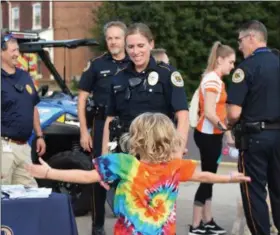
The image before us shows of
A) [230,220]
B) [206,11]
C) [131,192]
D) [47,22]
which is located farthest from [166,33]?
[131,192]

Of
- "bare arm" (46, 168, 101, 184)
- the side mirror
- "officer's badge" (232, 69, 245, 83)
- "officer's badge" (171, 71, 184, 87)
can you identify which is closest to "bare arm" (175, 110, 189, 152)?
"officer's badge" (171, 71, 184, 87)

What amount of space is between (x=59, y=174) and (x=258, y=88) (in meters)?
2.07

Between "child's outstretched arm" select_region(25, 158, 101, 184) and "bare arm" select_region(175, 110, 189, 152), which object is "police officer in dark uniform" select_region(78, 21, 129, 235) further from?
"child's outstretched arm" select_region(25, 158, 101, 184)

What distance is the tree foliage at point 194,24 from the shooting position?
3281 centimetres

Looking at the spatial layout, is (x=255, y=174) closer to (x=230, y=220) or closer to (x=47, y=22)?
(x=230, y=220)

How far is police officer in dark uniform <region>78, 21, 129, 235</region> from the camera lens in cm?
563

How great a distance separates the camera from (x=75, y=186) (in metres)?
6.84

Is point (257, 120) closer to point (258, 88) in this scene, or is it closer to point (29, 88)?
point (258, 88)

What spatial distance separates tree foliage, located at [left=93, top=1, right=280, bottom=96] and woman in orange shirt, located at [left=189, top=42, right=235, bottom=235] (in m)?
26.4

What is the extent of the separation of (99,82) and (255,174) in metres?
1.61

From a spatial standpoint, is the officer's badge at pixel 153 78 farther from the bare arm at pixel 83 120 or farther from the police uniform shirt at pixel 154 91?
the bare arm at pixel 83 120

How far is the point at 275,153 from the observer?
5.04m

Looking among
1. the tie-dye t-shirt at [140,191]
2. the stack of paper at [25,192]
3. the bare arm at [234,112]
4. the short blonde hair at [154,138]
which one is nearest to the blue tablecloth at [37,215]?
the stack of paper at [25,192]

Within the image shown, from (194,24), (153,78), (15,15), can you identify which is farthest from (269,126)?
(15,15)
